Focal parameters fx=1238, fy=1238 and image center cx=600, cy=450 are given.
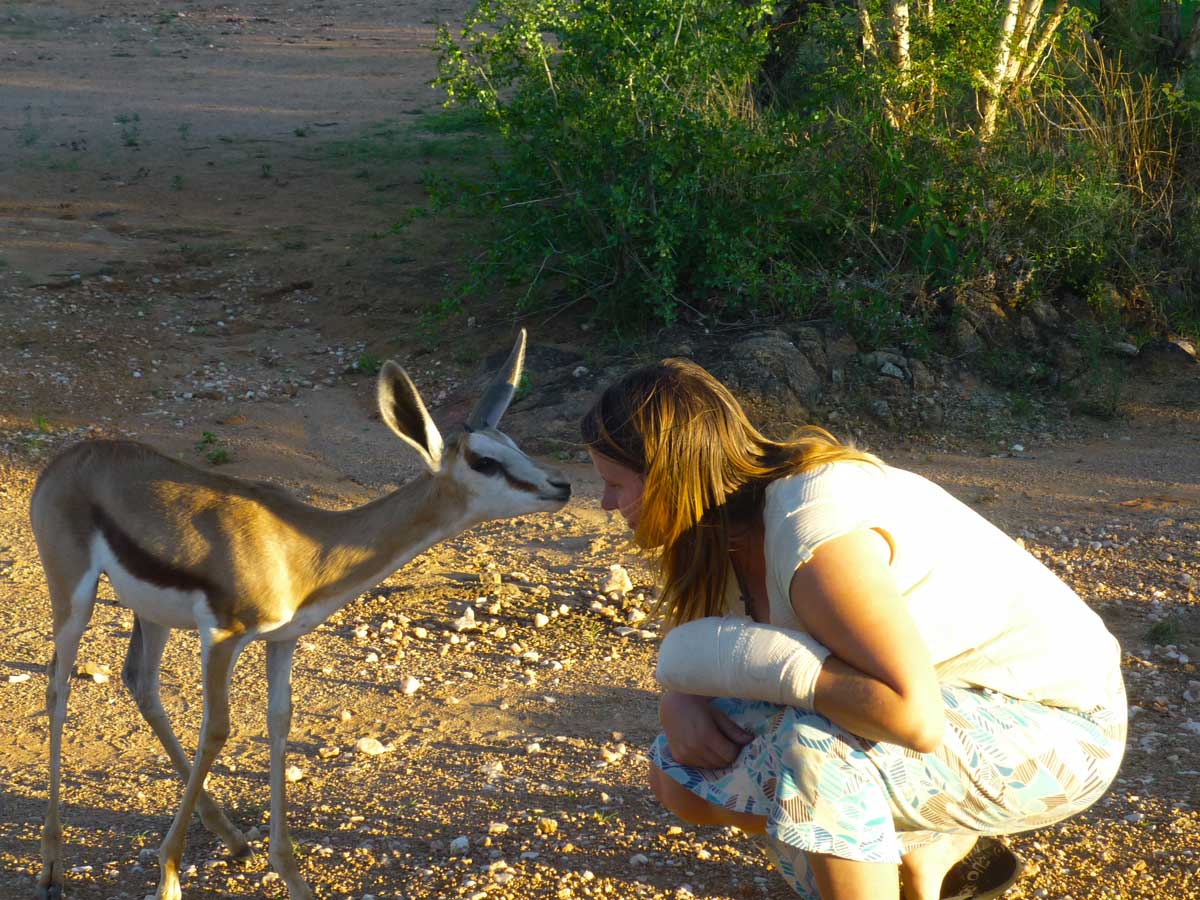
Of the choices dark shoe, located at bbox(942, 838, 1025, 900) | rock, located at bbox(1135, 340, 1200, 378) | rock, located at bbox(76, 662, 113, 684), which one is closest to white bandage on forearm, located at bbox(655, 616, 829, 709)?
dark shoe, located at bbox(942, 838, 1025, 900)

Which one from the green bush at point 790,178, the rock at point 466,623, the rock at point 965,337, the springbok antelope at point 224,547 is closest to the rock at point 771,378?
the green bush at point 790,178

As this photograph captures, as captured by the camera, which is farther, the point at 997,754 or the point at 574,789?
the point at 574,789

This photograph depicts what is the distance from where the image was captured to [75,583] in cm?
368

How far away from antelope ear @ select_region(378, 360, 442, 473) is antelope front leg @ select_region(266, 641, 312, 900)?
71 centimetres

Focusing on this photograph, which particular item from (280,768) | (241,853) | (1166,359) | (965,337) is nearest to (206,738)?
(280,768)

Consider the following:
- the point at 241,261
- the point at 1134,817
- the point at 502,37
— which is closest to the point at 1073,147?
the point at 502,37

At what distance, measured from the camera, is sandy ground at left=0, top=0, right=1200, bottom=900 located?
350 centimetres

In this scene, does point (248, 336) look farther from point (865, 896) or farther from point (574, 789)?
point (865, 896)

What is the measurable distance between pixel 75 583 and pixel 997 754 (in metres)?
2.65

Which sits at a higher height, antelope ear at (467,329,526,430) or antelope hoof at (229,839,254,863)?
antelope ear at (467,329,526,430)

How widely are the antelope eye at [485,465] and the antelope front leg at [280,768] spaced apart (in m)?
0.76

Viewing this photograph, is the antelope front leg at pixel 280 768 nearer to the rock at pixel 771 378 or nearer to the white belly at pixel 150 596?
the white belly at pixel 150 596

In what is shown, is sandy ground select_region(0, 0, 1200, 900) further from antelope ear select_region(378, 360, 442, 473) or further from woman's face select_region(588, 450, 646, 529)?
woman's face select_region(588, 450, 646, 529)

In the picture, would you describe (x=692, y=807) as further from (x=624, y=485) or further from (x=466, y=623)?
(x=466, y=623)
